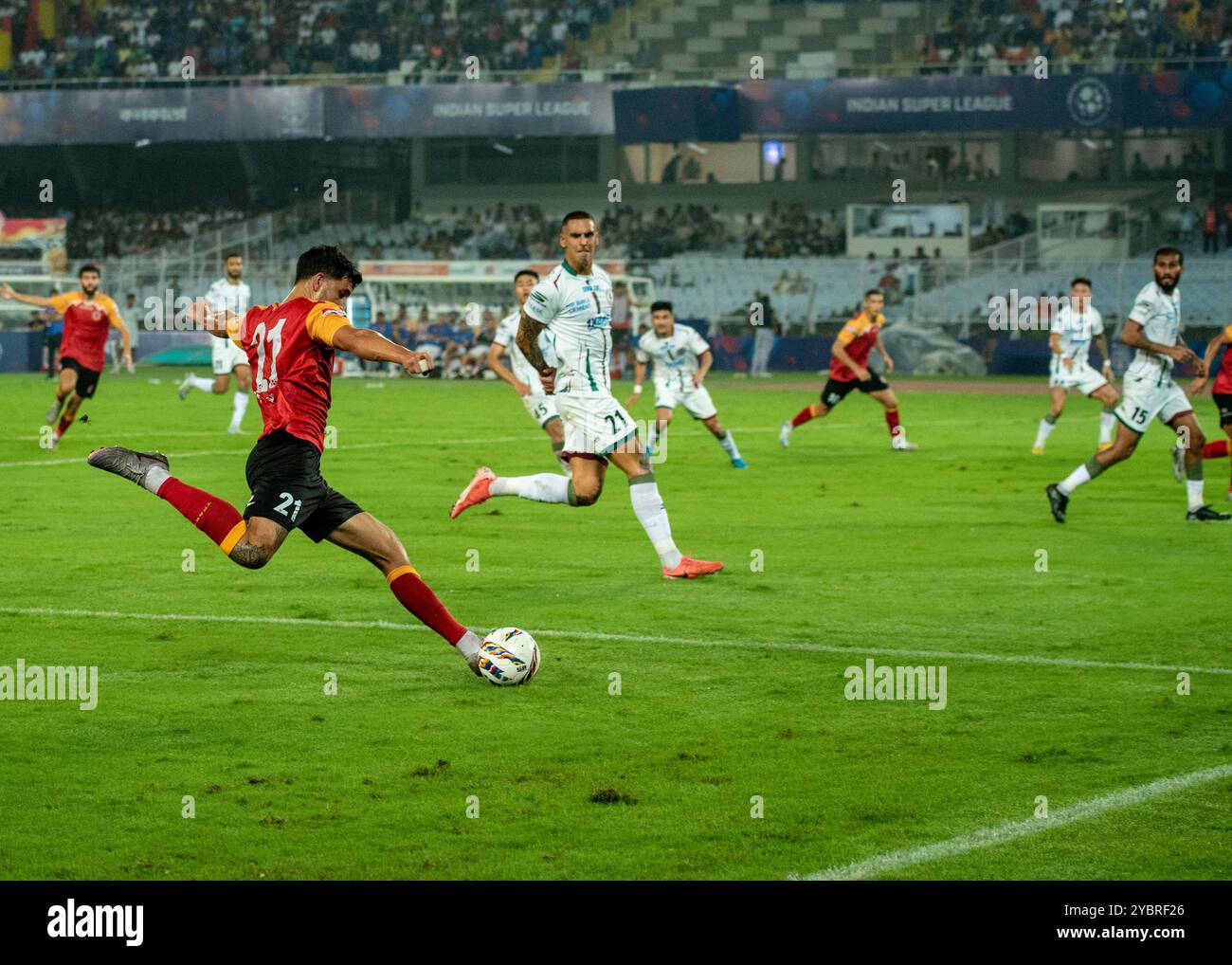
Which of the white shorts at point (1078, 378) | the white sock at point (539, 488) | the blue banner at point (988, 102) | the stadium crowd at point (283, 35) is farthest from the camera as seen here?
the stadium crowd at point (283, 35)

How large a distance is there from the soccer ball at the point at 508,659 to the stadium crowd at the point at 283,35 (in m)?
47.0

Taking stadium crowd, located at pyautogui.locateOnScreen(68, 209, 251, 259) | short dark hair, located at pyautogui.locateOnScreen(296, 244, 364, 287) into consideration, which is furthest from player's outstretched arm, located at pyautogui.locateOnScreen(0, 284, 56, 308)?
stadium crowd, located at pyautogui.locateOnScreen(68, 209, 251, 259)

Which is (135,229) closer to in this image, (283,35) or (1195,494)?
(283,35)

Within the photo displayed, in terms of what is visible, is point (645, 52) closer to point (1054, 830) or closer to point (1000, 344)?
point (1000, 344)

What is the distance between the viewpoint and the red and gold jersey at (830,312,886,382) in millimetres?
23125

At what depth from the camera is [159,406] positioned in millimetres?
31516

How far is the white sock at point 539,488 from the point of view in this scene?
12.8 m

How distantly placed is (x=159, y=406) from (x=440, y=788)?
2564 centimetres

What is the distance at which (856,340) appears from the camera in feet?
76.5

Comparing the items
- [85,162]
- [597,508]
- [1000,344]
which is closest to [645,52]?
[1000,344]

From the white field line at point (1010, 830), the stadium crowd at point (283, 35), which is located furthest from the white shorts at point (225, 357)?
the stadium crowd at point (283, 35)

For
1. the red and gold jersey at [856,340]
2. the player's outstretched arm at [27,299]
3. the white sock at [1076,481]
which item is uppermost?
the player's outstretched arm at [27,299]

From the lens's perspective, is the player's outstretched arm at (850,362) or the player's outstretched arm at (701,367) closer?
the player's outstretched arm at (701,367)

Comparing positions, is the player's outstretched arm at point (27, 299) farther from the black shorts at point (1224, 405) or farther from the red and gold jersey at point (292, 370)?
the black shorts at point (1224, 405)
